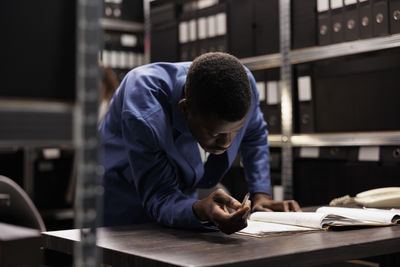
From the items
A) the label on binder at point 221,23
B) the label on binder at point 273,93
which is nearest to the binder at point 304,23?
the label on binder at point 273,93

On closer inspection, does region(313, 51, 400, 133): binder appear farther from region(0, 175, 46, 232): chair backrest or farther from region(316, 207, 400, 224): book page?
region(0, 175, 46, 232): chair backrest

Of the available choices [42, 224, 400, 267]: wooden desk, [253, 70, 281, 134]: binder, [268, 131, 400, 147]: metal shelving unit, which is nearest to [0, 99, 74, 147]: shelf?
[253, 70, 281, 134]: binder

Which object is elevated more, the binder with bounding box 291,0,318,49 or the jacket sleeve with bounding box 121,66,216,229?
the binder with bounding box 291,0,318,49

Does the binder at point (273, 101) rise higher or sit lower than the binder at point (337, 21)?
lower

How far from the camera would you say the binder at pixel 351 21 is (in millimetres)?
2318

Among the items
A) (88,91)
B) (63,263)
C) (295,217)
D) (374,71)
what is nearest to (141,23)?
(63,263)

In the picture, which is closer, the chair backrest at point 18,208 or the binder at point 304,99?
the chair backrest at point 18,208

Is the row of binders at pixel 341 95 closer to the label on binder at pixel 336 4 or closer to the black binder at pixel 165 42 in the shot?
the label on binder at pixel 336 4

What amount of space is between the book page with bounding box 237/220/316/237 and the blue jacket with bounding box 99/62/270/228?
122mm

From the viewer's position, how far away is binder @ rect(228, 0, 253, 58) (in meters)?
2.81

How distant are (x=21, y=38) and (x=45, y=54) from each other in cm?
3

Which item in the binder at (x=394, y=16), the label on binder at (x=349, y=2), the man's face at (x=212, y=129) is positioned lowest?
the man's face at (x=212, y=129)

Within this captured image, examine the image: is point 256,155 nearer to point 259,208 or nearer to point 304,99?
point 259,208

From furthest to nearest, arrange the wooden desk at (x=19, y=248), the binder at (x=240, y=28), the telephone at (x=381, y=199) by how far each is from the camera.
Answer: the binder at (x=240, y=28)
the telephone at (x=381, y=199)
the wooden desk at (x=19, y=248)
